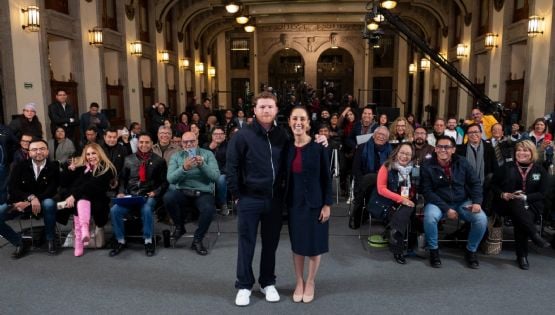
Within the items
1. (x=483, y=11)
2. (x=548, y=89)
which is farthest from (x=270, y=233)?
(x=483, y=11)

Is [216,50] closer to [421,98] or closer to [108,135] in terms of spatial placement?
[421,98]

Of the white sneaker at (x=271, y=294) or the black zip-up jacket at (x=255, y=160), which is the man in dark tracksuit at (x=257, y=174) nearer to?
the black zip-up jacket at (x=255, y=160)

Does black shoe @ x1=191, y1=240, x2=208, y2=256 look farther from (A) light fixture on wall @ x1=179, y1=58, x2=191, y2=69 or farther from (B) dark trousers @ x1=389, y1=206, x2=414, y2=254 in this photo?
(A) light fixture on wall @ x1=179, y1=58, x2=191, y2=69

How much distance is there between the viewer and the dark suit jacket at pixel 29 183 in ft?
→ 16.2

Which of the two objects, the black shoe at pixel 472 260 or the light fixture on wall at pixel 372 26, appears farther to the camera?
the light fixture on wall at pixel 372 26

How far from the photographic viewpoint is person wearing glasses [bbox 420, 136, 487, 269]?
4520 mm

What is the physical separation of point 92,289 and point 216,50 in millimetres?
21796

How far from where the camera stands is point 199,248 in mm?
4910

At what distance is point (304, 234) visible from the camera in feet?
11.6

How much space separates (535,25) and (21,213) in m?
10.6

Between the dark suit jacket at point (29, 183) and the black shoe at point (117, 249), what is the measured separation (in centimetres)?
101

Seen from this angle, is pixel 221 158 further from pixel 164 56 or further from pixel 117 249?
pixel 164 56

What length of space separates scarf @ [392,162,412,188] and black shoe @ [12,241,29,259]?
4.30 metres

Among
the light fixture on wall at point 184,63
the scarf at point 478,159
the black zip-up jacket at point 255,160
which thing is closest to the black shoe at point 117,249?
the black zip-up jacket at point 255,160
